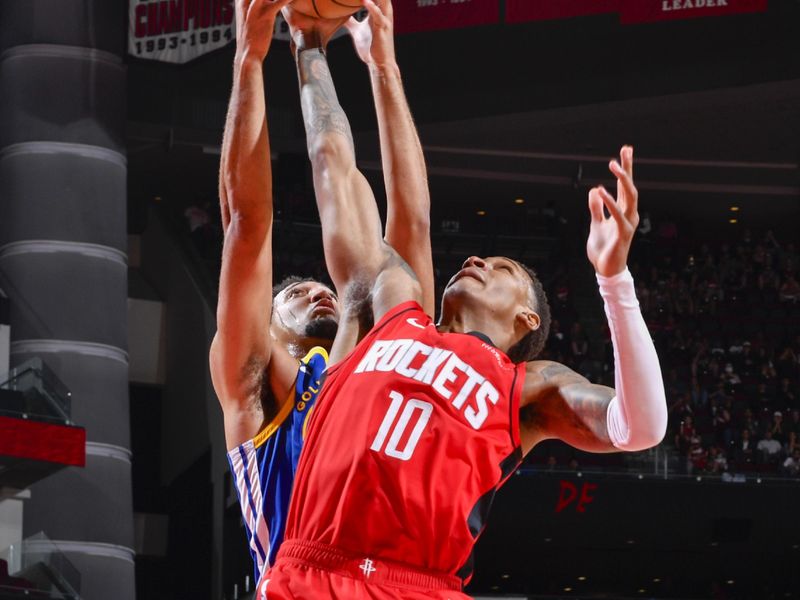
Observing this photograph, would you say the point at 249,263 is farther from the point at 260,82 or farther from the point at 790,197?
the point at 790,197

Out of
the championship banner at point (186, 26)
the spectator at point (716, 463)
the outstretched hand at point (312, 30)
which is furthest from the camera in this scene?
the championship banner at point (186, 26)

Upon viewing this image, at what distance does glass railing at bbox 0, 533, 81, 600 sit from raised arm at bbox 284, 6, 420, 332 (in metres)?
10.7

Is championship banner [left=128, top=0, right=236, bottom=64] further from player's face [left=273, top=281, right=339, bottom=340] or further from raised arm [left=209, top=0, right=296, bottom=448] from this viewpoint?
raised arm [left=209, top=0, right=296, bottom=448]

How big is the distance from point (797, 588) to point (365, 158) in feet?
31.7

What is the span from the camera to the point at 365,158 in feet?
72.3

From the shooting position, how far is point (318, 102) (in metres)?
4.46

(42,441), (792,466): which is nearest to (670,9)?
(792,466)

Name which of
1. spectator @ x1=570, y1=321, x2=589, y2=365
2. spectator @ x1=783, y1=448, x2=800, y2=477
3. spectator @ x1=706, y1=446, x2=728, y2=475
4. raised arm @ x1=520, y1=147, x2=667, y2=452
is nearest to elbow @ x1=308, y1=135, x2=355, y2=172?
raised arm @ x1=520, y1=147, x2=667, y2=452

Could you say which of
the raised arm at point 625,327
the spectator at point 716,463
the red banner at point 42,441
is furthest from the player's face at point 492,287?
the spectator at point 716,463

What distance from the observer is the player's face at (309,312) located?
5.04 m

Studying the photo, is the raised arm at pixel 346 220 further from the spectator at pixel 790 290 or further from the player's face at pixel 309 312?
the spectator at pixel 790 290

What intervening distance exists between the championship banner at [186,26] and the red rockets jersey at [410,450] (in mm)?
16403

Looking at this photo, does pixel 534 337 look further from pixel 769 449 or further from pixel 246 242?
pixel 769 449

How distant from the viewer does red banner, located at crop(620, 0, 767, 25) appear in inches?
752
